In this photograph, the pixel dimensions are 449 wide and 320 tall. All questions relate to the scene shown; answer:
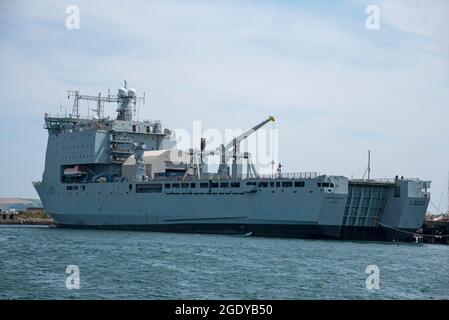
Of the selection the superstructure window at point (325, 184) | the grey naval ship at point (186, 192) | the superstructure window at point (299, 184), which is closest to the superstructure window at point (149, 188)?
the grey naval ship at point (186, 192)

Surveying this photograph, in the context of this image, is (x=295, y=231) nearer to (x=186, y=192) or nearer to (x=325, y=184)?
(x=325, y=184)

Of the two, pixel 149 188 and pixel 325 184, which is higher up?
pixel 325 184

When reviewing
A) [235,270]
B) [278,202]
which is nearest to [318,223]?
[278,202]

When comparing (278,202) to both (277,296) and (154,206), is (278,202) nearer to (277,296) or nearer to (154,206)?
(154,206)

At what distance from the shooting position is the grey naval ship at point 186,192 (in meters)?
58.5

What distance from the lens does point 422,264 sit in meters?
42.5

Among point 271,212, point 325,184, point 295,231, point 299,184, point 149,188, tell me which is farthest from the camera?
point 149,188

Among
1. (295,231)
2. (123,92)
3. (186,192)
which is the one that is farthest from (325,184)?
(123,92)

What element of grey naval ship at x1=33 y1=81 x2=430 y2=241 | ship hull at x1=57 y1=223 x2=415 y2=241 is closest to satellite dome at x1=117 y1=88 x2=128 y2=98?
grey naval ship at x1=33 y1=81 x2=430 y2=241

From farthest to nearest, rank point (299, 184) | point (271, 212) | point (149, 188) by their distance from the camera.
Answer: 1. point (149, 188)
2. point (271, 212)
3. point (299, 184)

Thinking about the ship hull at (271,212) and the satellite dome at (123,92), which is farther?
the satellite dome at (123,92)

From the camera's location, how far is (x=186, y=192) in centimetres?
6419

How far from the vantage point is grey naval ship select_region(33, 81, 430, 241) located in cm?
5853

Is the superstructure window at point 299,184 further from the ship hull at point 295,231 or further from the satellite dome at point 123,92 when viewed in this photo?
the satellite dome at point 123,92
